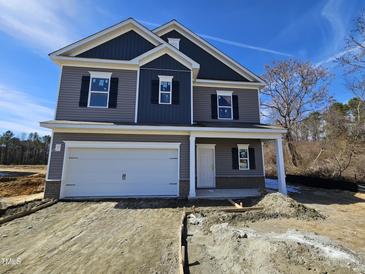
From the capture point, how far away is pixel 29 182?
12492 millimetres

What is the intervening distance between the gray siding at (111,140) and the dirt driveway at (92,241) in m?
1.98

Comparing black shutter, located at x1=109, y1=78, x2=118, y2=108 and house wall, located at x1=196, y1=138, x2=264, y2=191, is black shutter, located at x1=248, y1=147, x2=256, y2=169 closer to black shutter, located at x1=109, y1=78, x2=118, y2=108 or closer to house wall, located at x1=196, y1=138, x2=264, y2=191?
house wall, located at x1=196, y1=138, x2=264, y2=191

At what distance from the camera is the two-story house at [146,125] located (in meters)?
8.48

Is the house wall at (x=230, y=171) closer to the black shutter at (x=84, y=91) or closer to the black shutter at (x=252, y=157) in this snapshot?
the black shutter at (x=252, y=157)

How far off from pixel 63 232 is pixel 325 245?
229 inches

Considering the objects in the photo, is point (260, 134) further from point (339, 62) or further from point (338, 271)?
point (339, 62)

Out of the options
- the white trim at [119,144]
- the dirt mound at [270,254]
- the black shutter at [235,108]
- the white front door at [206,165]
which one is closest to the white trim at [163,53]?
the black shutter at [235,108]

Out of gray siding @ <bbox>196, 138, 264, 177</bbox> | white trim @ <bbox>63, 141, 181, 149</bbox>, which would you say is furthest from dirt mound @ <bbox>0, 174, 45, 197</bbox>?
gray siding @ <bbox>196, 138, 264, 177</bbox>

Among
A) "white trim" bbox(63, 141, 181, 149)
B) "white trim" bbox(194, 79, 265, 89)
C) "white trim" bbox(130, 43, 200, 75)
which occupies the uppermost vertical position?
"white trim" bbox(130, 43, 200, 75)

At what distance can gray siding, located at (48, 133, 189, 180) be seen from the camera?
8.18 meters

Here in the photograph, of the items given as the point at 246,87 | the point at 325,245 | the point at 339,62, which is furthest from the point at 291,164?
the point at 325,245

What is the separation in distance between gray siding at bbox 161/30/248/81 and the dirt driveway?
8926 millimetres

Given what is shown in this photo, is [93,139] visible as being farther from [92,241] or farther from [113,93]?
[92,241]

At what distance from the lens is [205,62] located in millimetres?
12656
